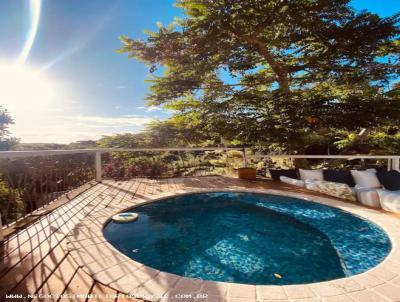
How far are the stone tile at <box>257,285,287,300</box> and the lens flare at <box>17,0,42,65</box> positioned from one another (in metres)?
7.18

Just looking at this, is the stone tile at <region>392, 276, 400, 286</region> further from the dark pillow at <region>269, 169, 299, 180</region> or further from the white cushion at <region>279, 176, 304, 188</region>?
the dark pillow at <region>269, 169, 299, 180</region>

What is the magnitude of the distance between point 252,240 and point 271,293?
200cm

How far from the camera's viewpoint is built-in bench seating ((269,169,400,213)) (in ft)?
16.9

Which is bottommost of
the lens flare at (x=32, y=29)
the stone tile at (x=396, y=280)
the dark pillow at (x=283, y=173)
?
the stone tile at (x=396, y=280)

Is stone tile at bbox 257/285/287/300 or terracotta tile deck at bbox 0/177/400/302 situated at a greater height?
terracotta tile deck at bbox 0/177/400/302

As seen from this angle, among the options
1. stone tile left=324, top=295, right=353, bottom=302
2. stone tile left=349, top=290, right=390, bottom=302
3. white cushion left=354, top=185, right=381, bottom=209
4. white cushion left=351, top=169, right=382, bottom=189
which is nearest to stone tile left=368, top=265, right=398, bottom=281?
stone tile left=349, top=290, right=390, bottom=302

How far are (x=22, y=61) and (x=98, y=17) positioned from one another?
2.56 metres

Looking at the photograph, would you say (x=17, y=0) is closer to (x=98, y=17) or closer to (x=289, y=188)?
(x=98, y=17)

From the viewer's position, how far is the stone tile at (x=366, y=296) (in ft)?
7.12

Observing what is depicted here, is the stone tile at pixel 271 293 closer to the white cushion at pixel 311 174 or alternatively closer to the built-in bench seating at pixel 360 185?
the built-in bench seating at pixel 360 185

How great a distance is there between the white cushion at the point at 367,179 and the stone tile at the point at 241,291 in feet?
17.0

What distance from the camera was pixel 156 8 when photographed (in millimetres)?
9180

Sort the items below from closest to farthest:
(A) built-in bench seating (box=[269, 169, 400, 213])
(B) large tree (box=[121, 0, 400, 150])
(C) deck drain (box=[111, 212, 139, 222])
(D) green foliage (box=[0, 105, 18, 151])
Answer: (C) deck drain (box=[111, 212, 139, 222]) → (A) built-in bench seating (box=[269, 169, 400, 213]) → (B) large tree (box=[121, 0, 400, 150]) → (D) green foliage (box=[0, 105, 18, 151])

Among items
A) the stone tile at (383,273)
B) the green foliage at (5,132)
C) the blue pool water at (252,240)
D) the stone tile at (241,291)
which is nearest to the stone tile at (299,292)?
the stone tile at (241,291)
